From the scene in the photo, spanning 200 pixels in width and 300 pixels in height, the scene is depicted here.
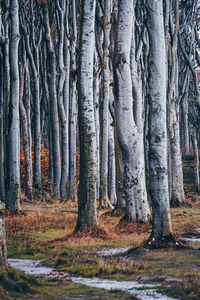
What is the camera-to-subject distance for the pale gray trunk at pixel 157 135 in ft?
28.7

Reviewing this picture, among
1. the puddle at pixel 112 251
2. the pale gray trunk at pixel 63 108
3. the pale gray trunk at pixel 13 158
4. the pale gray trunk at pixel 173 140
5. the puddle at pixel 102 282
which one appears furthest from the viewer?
the pale gray trunk at pixel 63 108

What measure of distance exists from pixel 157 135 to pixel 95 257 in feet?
8.93

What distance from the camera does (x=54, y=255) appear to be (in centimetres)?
815

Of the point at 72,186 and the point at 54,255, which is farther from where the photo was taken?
the point at 72,186

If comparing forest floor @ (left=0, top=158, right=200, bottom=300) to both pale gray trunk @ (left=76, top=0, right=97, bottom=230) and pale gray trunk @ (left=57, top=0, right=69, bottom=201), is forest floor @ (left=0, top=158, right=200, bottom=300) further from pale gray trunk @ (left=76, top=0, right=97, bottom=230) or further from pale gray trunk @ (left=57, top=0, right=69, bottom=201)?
pale gray trunk @ (left=57, top=0, right=69, bottom=201)

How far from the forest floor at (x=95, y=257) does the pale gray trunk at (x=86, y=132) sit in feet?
1.64

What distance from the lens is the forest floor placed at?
5.36 metres

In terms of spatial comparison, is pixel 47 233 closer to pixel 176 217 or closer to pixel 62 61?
pixel 176 217

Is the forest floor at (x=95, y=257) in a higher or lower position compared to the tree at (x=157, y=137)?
lower

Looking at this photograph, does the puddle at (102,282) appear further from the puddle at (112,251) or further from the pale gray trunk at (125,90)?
the pale gray trunk at (125,90)

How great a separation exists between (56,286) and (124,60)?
24.4ft

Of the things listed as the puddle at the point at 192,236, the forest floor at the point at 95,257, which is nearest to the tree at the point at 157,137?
the forest floor at the point at 95,257

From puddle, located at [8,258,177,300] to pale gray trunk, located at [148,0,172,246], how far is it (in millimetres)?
2458

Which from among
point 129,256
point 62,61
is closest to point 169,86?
point 62,61
